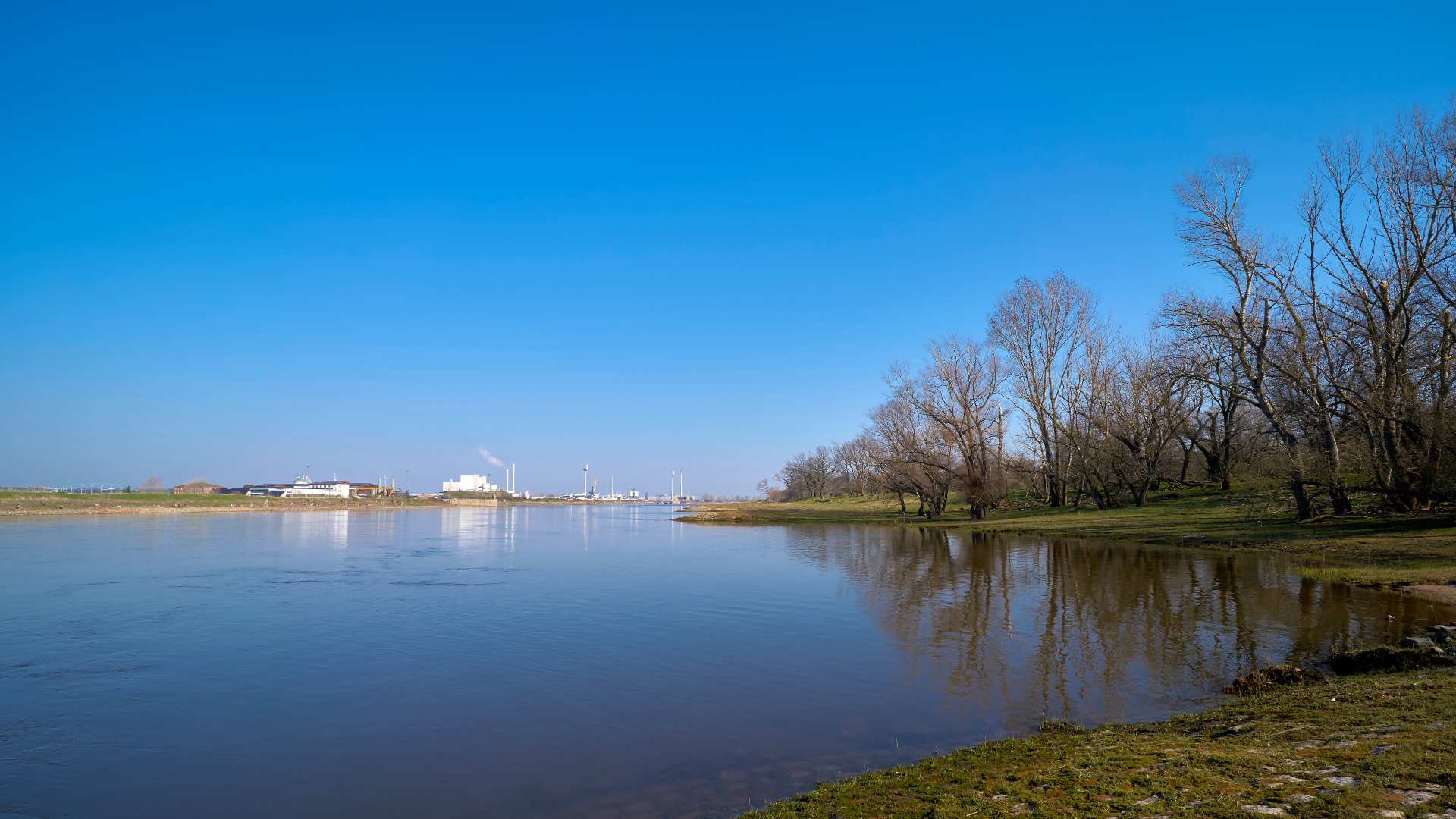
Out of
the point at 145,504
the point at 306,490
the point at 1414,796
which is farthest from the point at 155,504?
the point at 1414,796

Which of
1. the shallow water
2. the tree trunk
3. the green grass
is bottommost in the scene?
the shallow water

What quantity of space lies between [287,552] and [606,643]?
2898cm

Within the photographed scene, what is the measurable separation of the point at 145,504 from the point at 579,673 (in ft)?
342

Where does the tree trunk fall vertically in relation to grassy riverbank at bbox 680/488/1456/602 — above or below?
above

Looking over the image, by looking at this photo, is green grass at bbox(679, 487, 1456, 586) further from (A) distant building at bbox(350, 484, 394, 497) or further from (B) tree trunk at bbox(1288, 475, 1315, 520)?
(A) distant building at bbox(350, 484, 394, 497)

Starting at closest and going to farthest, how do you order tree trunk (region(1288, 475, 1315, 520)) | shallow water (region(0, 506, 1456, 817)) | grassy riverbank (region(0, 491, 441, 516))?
shallow water (region(0, 506, 1456, 817)), tree trunk (region(1288, 475, 1315, 520)), grassy riverbank (region(0, 491, 441, 516))

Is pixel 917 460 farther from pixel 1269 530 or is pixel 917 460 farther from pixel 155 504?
pixel 155 504

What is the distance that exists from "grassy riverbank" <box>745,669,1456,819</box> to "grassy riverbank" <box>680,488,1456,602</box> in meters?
12.5

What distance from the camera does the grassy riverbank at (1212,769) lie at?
213 inches

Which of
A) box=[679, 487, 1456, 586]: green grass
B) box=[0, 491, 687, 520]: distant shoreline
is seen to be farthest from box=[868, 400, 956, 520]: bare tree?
box=[0, 491, 687, 520]: distant shoreline

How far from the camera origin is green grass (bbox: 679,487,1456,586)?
65.8 feet

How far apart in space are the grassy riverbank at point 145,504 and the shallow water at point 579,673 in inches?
2653

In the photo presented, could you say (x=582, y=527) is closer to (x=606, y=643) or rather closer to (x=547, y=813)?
(x=606, y=643)

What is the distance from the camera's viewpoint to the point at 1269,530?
2939 cm
